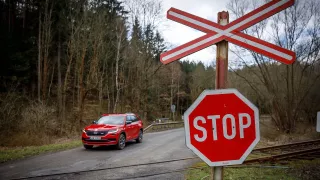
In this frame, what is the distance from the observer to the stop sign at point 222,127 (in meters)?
2.14

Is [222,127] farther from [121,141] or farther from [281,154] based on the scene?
[121,141]

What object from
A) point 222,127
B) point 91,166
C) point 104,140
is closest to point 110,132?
point 104,140

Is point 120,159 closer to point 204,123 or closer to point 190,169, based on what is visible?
point 190,169

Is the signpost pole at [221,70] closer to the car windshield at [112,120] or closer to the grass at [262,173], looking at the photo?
the grass at [262,173]

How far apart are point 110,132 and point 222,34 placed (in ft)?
34.5

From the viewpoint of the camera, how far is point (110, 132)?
39.3 ft

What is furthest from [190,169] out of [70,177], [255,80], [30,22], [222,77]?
[30,22]

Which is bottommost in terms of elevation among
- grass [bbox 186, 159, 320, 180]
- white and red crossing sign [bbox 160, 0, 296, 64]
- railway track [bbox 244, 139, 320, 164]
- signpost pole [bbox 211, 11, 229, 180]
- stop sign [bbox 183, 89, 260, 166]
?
railway track [bbox 244, 139, 320, 164]

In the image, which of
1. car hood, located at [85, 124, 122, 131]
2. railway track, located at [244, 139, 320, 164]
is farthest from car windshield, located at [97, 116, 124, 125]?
railway track, located at [244, 139, 320, 164]

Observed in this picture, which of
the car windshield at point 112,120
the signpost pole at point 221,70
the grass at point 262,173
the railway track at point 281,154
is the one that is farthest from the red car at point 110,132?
the signpost pole at point 221,70

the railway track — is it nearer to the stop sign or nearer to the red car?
the red car

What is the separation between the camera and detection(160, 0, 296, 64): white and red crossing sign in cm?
218

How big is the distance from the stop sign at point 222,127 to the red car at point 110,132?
10.3 metres

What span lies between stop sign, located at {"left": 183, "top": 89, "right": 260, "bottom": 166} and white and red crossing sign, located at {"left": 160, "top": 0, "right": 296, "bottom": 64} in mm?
450
